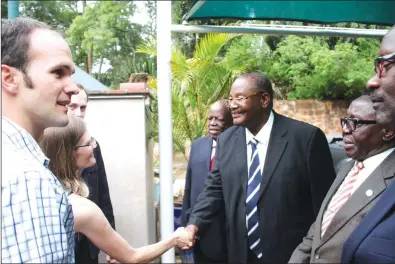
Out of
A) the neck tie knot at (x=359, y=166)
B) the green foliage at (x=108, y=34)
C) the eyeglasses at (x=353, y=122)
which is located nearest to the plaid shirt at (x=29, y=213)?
the neck tie knot at (x=359, y=166)

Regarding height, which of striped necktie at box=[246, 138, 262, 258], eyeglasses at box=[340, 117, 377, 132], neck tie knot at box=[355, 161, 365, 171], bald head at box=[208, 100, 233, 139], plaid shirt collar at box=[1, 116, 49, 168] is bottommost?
striped necktie at box=[246, 138, 262, 258]

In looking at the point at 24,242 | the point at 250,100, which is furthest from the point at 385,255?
the point at 250,100

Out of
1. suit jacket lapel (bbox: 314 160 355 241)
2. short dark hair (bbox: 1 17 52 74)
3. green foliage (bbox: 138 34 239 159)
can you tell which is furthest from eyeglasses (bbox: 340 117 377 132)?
green foliage (bbox: 138 34 239 159)

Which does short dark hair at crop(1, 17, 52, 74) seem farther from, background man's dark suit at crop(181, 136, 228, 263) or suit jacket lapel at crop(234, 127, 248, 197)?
background man's dark suit at crop(181, 136, 228, 263)

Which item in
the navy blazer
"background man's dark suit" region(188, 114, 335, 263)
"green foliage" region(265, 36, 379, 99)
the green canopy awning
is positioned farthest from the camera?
"green foliage" region(265, 36, 379, 99)

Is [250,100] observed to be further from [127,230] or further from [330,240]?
[127,230]

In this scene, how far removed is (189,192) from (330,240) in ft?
8.00

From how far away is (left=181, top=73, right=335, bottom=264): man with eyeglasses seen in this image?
131 inches

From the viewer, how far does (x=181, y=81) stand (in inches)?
318

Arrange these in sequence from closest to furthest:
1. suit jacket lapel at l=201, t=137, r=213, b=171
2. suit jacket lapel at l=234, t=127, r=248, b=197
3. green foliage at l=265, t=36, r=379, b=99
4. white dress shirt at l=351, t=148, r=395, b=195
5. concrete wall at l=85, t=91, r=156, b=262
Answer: white dress shirt at l=351, t=148, r=395, b=195 → suit jacket lapel at l=234, t=127, r=248, b=197 → suit jacket lapel at l=201, t=137, r=213, b=171 → concrete wall at l=85, t=91, r=156, b=262 → green foliage at l=265, t=36, r=379, b=99

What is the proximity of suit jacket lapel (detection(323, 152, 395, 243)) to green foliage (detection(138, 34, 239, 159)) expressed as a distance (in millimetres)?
5922

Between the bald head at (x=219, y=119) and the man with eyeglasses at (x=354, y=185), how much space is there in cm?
227

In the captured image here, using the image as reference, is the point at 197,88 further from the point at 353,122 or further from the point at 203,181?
the point at 353,122

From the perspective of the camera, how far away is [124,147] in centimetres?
531
